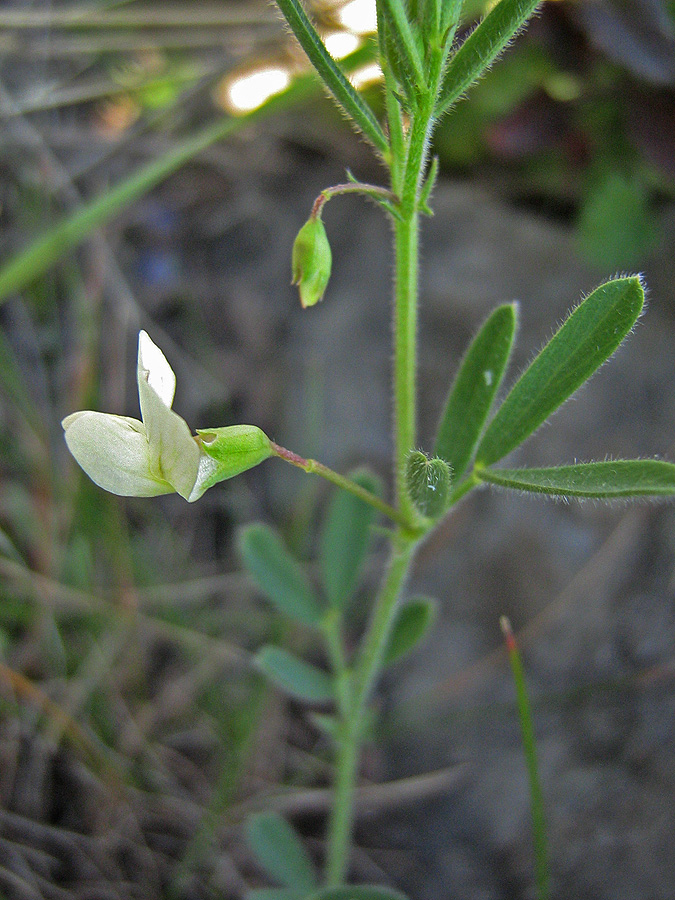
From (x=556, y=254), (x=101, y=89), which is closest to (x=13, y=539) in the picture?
(x=101, y=89)

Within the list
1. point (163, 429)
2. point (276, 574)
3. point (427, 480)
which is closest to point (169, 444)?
point (163, 429)

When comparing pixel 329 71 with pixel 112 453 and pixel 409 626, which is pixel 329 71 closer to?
pixel 112 453

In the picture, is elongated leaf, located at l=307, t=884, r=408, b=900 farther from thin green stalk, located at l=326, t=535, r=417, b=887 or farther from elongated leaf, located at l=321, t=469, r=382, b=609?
elongated leaf, located at l=321, t=469, r=382, b=609

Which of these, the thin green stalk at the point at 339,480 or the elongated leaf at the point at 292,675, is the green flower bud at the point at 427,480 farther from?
the elongated leaf at the point at 292,675

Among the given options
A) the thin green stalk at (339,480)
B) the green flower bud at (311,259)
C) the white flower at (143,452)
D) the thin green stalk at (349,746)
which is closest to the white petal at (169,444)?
the white flower at (143,452)

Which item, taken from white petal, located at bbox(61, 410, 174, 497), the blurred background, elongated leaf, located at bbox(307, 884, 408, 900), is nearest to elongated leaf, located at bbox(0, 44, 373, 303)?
the blurred background

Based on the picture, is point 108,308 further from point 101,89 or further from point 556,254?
point 556,254

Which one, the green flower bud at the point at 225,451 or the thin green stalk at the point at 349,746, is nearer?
the green flower bud at the point at 225,451
